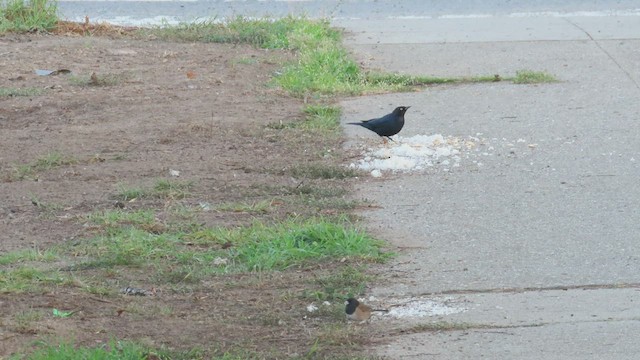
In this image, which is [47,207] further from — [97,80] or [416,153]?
→ [97,80]

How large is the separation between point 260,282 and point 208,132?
2.69 m

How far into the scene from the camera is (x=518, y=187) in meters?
6.75

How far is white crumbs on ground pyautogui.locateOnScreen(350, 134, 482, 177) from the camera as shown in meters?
7.19

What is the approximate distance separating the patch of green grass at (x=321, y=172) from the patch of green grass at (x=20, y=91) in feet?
9.20

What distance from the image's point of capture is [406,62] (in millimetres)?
9758

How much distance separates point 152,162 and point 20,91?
2104 millimetres

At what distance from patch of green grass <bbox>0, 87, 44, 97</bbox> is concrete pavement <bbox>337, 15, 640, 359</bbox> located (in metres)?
2.57

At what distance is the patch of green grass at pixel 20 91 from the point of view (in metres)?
8.75

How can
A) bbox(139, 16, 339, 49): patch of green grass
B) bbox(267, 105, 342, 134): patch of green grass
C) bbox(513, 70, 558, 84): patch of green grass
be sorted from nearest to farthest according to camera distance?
bbox(267, 105, 342, 134): patch of green grass
bbox(513, 70, 558, 84): patch of green grass
bbox(139, 16, 339, 49): patch of green grass

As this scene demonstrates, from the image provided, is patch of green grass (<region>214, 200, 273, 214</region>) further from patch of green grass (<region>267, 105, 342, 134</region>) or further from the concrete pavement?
patch of green grass (<region>267, 105, 342, 134</region>)

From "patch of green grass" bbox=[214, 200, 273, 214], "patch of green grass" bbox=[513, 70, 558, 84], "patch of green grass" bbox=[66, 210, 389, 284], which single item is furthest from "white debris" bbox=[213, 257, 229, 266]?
"patch of green grass" bbox=[513, 70, 558, 84]

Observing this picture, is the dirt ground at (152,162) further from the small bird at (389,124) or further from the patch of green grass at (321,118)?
the small bird at (389,124)

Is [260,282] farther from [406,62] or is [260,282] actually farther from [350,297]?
[406,62]

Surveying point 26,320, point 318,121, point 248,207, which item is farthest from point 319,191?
point 26,320
